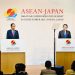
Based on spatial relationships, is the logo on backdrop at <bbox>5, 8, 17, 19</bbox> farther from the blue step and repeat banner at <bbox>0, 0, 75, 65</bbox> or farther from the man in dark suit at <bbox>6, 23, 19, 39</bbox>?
the man in dark suit at <bbox>6, 23, 19, 39</bbox>

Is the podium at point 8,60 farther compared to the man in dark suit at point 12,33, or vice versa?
the man in dark suit at point 12,33

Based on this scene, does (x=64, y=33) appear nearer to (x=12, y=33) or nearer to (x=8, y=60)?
(x=12, y=33)

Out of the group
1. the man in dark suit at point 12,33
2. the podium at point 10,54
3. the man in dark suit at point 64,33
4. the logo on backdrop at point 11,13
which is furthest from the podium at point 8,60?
the man in dark suit at point 64,33

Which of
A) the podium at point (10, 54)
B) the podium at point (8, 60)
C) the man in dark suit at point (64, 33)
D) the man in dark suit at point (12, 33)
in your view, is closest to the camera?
the podium at point (10, 54)

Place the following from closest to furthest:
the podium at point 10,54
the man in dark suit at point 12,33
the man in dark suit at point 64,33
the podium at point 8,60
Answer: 1. the podium at point 10,54
2. the podium at point 8,60
3. the man in dark suit at point 12,33
4. the man in dark suit at point 64,33

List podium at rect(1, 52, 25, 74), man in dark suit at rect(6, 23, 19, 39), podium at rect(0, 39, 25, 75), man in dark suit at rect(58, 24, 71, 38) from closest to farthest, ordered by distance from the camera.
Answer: podium at rect(0, 39, 25, 75), podium at rect(1, 52, 25, 74), man in dark suit at rect(6, 23, 19, 39), man in dark suit at rect(58, 24, 71, 38)

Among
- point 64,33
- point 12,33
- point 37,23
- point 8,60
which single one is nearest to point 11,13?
point 12,33

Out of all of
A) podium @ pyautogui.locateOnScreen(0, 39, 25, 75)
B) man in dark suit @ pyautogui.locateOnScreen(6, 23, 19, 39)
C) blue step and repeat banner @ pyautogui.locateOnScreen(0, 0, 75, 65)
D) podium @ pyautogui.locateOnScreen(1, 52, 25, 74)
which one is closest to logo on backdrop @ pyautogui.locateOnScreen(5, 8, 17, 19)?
blue step and repeat banner @ pyautogui.locateOnScreen(0, 0, 75, 65)

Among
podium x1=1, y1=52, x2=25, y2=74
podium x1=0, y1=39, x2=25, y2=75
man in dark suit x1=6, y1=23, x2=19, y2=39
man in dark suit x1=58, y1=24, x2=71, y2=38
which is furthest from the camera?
man in dark suit x1=58, y1=24, x2=71, y2=38

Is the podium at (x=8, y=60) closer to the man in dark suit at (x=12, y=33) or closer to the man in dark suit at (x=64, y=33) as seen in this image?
the man in dark suit at (x=12, y=33)

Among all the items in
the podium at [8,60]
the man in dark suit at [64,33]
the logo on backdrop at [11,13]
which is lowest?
the podium at [8,60]

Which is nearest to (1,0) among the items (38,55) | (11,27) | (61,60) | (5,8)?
(5,8)

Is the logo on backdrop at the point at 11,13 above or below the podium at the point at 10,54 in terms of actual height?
above

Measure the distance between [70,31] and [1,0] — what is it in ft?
10.0
